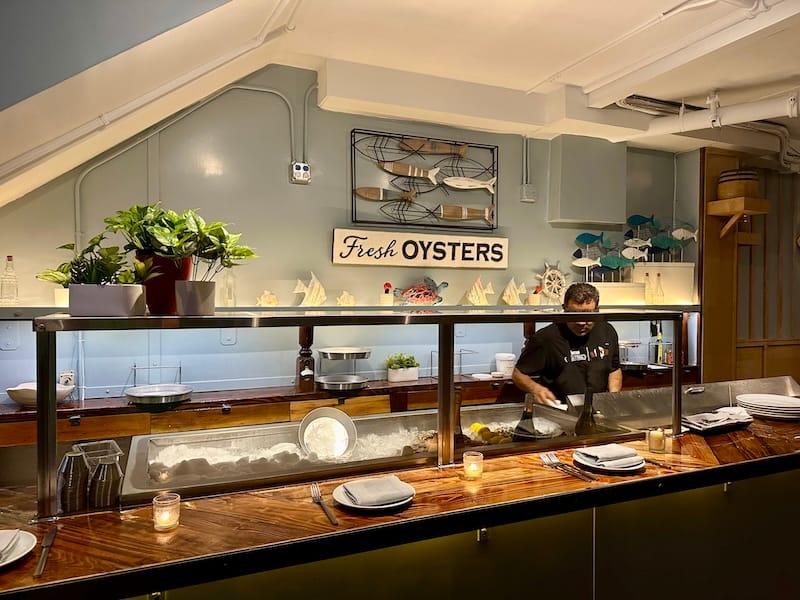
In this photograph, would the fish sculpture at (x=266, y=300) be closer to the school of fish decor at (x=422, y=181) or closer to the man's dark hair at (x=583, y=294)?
the school of fish decor at (x=422, y=181)

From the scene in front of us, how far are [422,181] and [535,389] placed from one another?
2.03 meters

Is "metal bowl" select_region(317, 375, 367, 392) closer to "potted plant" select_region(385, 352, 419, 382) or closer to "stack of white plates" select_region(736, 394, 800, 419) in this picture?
"potted plant" select_region(385, 352, 419, 382)

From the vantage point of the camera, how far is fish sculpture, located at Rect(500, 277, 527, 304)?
4516 millimetres

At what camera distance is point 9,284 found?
3.24m

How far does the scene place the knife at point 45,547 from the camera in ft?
3.88

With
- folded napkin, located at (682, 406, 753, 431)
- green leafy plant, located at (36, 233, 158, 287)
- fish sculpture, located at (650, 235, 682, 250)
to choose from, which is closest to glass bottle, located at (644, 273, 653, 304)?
fish sculpture, located at (650, 235, 682, 250)

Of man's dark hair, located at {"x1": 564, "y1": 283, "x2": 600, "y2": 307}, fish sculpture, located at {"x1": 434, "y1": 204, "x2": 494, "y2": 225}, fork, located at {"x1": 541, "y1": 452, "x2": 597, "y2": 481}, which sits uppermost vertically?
fish sculpture, located at {"x1": 434, "y1": 204, "x2": 494, "y2": 225}

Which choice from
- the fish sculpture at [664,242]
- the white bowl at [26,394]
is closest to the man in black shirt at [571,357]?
the fish sculpture at [664,242]

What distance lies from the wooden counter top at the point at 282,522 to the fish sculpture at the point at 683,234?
139 inches

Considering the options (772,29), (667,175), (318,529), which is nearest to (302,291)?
(318,529)

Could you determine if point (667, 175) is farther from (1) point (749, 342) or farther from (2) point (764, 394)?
(2) point (764, 394)

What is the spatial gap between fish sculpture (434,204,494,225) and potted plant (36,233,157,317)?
302 centimetres

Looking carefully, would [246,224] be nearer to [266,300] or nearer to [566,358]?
[266,300]

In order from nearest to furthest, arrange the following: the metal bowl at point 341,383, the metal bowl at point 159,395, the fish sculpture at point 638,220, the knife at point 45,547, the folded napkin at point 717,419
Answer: the knife at point 45,547, the folded napkin at point 717,419, the metal bowl at point 159,395, the metal bowl at point 341,383, the fish sculpture at point 638,220
